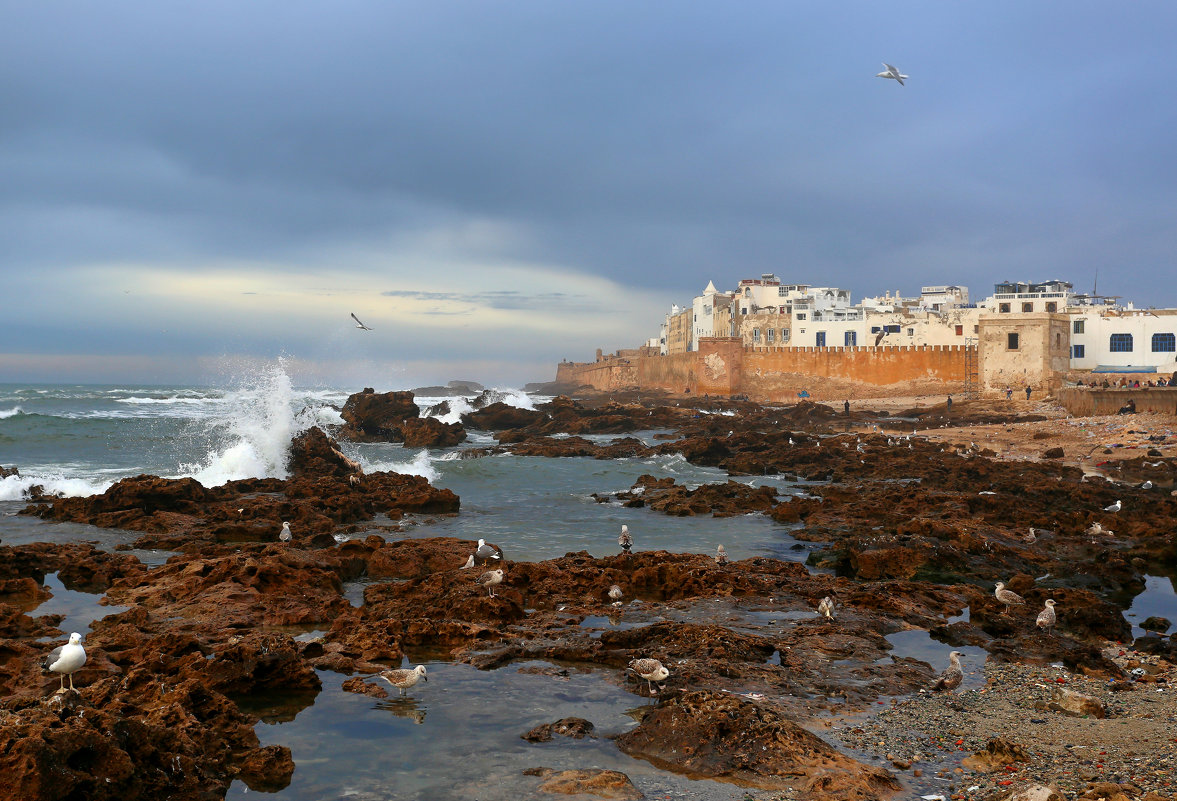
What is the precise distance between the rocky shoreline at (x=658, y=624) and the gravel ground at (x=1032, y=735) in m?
0.03

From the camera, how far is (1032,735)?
6.22 meters

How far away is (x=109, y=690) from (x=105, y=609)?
14.3ft

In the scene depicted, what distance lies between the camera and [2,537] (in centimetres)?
1402

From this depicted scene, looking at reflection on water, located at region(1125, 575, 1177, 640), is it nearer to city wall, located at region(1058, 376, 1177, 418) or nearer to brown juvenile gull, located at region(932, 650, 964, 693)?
brown juvenile gull, located at region(932, 650, 964, 693)

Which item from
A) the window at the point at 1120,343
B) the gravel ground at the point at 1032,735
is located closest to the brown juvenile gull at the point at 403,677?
the gravel ground at the point at 1032,735

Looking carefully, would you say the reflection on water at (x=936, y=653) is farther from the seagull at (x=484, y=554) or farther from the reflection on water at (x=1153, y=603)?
the seagull at (x=484, y=554)

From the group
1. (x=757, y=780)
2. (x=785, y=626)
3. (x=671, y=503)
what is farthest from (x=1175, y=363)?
(x=757, y=780)

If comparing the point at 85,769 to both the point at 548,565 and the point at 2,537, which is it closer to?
the point at 548,565

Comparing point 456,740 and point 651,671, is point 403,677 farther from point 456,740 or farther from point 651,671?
point 651,671

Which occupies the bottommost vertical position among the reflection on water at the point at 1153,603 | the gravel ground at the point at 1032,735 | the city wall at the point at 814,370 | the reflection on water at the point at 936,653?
the reflection on water at the point at 1153,603

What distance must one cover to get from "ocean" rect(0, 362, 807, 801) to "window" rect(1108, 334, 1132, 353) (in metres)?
33.7

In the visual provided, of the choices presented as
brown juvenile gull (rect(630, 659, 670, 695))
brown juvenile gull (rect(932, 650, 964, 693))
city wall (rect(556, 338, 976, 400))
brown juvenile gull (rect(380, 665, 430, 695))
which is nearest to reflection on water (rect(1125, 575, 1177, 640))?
brown juvenile gull (rect(932, 650, 964, 693))

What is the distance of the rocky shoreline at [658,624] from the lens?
5516 mm

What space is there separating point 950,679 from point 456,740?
4237 mm
